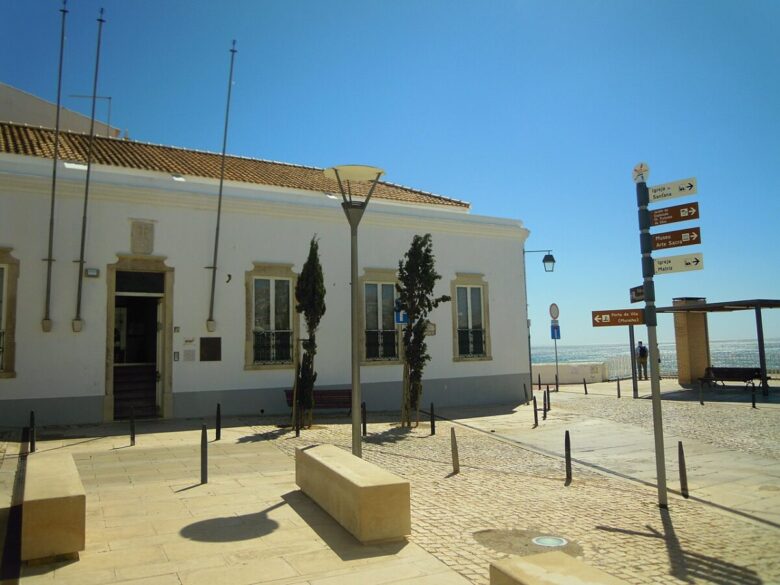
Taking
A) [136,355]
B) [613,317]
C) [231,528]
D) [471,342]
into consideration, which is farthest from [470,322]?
[231,528]

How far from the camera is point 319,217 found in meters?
17.2

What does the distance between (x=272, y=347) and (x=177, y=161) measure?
24.0 feet

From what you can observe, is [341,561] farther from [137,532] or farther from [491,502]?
[491,502]

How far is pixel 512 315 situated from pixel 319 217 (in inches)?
295

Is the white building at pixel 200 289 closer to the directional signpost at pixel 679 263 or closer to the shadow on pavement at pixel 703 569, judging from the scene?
the directional signpost at pixel 679 263

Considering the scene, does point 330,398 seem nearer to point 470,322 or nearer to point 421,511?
point 470,322

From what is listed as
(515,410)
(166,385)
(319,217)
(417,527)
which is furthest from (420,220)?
(417,527)

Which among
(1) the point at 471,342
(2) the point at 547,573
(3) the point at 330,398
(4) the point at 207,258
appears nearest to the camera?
(2) the point at 547,573

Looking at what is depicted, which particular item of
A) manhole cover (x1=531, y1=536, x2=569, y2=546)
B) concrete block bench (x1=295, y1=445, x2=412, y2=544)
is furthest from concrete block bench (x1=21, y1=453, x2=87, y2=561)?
manhole cover (x1=531, y1=536, x2=569, y2=546)

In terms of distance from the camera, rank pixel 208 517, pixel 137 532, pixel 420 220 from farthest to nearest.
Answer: pixel 420 220 < pixel 208 517 < pixel 137 532

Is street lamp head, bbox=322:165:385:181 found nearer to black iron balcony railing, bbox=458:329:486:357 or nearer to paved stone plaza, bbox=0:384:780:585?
paved stone plaza, bbox=0:384:780:585

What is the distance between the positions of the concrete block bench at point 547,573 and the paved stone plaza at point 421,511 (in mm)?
1078

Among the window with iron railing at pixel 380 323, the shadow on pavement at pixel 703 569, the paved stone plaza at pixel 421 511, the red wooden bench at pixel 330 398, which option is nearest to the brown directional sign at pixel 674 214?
the paved stone plaza at pixel 421 511

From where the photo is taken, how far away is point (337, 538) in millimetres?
6027
